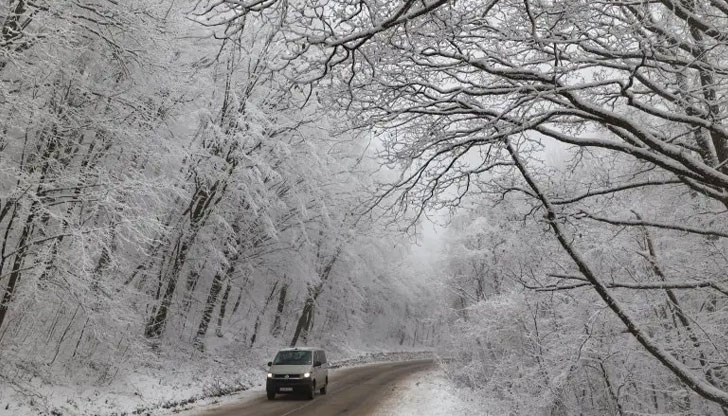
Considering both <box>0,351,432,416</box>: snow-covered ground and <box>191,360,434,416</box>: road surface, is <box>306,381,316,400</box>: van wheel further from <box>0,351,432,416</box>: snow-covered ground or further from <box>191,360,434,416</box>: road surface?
<box>0,351,432,416</box>: snow-covered ground

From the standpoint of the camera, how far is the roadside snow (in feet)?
45.1

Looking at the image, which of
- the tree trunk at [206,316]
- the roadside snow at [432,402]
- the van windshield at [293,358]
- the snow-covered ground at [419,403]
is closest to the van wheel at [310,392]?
the van windshield at [293,358]

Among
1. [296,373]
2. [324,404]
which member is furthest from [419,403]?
[296,373]

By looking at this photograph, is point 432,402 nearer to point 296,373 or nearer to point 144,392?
point 296,373

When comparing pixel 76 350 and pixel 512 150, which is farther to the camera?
pixel 76 350

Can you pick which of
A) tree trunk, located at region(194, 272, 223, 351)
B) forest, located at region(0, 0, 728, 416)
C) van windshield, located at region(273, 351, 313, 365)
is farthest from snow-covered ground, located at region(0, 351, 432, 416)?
van windshield, located at region(273, 351, 313, 365)

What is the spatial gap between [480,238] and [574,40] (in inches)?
918

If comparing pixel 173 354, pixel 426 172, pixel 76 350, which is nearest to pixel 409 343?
pixel 173 354

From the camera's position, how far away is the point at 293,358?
16.4 metres

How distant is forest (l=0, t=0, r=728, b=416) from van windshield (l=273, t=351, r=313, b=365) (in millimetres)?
2235

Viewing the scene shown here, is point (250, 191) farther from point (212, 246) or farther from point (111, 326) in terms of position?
point (111, 326)

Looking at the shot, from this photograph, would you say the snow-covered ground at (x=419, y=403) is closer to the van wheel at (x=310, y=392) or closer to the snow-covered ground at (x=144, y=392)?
the snow-covered ground at (x=144, y=392)

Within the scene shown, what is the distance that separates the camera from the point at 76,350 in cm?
1172

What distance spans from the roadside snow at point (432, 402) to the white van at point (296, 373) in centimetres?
246
